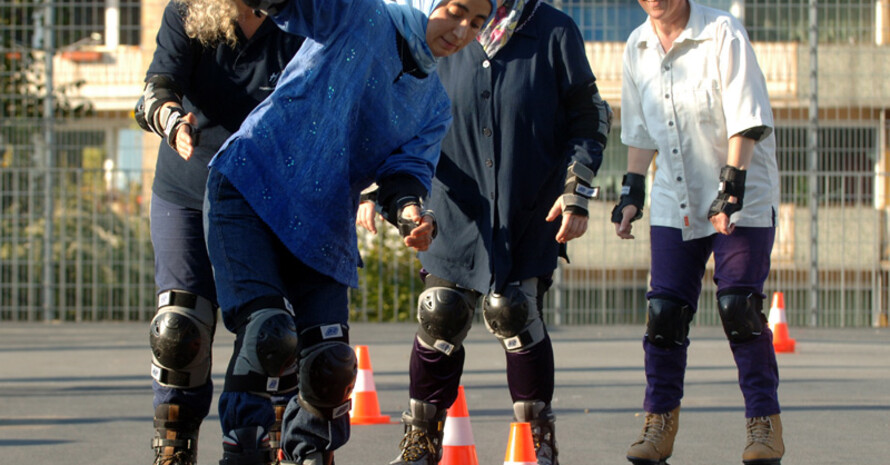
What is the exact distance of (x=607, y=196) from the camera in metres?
13.2

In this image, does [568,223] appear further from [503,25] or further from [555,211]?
[503,25]

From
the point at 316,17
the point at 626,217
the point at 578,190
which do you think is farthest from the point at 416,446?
the point at 316,17

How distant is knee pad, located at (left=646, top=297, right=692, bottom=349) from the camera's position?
4961 millimetres

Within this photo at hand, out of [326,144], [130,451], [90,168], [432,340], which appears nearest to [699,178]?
[432,340]

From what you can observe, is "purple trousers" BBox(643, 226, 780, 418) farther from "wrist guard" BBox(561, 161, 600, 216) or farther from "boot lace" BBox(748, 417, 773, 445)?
"wrist guard" BBox(561, 161, 600, 216)

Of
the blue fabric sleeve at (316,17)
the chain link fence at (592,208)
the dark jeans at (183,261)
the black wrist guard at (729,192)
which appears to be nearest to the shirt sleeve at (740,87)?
the black wrist guard at (729,192)

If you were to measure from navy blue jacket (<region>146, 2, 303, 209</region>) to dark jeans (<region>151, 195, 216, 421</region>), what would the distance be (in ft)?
0.17

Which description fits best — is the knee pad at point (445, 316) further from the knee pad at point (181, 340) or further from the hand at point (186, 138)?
the hand at point (186, 138)

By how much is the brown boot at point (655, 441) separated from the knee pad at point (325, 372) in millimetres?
1558

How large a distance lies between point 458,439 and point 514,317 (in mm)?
538

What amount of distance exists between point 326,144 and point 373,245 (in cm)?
933

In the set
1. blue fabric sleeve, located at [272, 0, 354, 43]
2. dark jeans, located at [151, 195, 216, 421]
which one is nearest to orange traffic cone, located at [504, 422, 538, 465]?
dark jeans, located at [151, 195, 216, 421]

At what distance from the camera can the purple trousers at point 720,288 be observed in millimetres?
4891

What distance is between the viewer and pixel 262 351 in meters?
Result: 3.46
